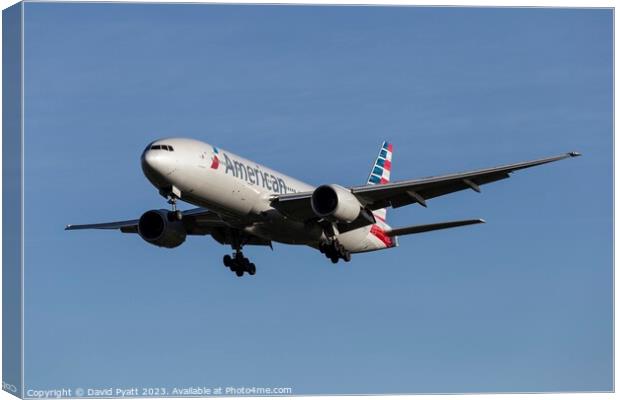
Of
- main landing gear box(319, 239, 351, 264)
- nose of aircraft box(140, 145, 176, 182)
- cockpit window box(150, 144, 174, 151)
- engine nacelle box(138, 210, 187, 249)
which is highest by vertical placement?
cockpit window box(150, 144, 174, 151)

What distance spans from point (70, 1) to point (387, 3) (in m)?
8.50

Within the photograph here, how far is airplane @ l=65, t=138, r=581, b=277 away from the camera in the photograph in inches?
1314

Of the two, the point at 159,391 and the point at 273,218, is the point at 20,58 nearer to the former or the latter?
the point at 159,391

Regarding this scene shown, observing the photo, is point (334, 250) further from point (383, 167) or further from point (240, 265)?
point (383, 167)

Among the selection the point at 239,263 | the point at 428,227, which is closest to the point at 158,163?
the point at 239,263

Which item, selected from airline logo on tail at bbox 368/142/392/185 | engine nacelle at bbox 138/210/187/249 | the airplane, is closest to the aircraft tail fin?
airline logo on tail at bbox 368/142/392/185

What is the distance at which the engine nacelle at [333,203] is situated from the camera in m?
35.4

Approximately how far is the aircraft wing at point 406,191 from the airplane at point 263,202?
33 millimetres

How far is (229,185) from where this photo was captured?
3438 cm

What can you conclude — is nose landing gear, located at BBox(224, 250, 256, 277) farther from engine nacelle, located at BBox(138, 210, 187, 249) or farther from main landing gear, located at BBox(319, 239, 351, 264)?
main landing gear, located at BBox(319, 239, 351, 264)

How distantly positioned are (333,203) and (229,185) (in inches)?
140

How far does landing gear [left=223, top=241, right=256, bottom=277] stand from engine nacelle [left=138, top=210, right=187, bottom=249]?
2.23m

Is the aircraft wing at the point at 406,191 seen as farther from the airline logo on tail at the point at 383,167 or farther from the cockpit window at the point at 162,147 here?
the airline logo on tail at the point at 383,167

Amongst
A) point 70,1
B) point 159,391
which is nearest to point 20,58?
point 70,1
